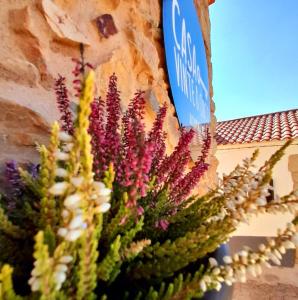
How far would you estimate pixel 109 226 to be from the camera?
1.39 feet

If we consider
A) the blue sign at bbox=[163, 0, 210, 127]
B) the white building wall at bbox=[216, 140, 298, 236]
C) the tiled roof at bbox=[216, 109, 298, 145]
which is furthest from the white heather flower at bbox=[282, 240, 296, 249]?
the white building wall at bbox=[216, 140, 298, 236]

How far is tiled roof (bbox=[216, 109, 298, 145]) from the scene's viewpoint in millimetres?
5623

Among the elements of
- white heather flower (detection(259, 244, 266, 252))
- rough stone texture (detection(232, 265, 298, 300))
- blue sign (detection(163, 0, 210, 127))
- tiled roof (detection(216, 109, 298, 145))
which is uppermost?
tiled roof (detection(216, 109, 298, 145))

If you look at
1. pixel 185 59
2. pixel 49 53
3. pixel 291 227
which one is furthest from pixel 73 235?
pixel 185 59

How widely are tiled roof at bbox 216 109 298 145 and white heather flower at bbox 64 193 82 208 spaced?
4.88 meters

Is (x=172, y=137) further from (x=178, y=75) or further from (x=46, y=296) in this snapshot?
(x=46, y=296)

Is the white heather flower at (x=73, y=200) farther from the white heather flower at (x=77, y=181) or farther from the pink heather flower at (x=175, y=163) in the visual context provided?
the pink heather flower at (x=175, y=163)

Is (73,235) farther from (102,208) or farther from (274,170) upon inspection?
(274,170)

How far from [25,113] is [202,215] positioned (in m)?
0.47

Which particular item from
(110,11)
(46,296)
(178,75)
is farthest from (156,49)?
(46,296)

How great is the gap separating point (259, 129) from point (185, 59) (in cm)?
540

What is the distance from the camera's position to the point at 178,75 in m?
1.52

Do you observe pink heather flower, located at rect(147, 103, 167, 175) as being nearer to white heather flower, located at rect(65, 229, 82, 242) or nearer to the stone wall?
the stone wall

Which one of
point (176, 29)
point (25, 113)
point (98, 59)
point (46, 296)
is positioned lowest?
point (46, 296)
